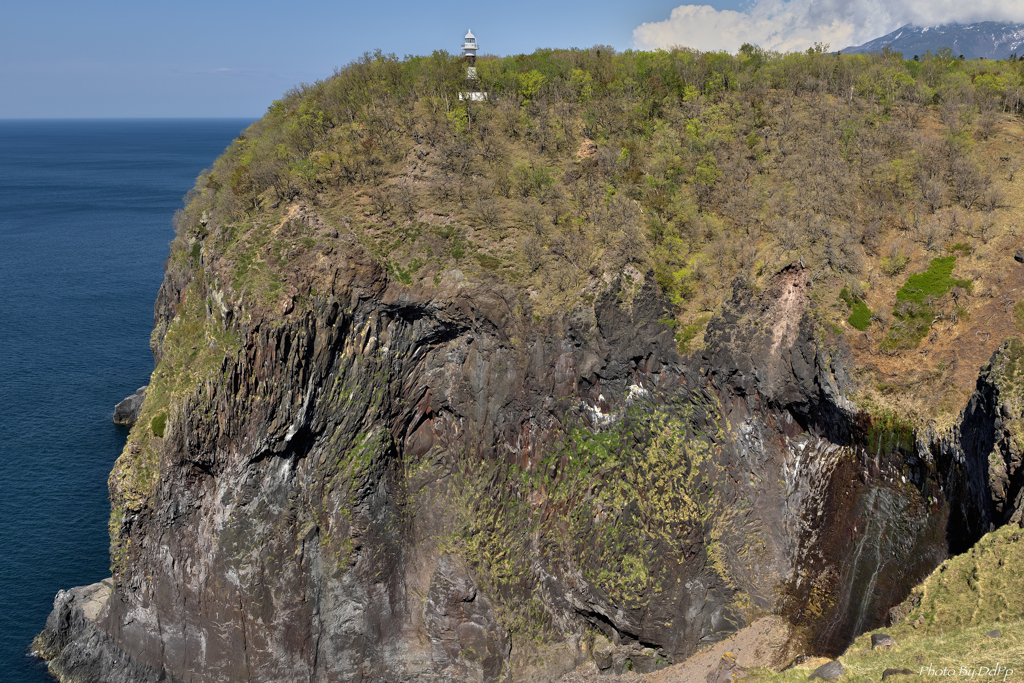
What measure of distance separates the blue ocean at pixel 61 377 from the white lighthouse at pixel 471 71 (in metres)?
43.6

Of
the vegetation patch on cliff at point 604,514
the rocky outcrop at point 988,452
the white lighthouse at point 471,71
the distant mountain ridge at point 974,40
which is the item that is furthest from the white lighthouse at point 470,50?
the distant mountain ridge at point 974,40

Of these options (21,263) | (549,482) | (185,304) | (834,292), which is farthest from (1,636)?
(21,263)

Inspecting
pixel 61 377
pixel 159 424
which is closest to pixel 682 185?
pixel 159 424

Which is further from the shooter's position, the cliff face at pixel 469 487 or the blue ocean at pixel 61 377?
the blue ocean at pixel 61 377

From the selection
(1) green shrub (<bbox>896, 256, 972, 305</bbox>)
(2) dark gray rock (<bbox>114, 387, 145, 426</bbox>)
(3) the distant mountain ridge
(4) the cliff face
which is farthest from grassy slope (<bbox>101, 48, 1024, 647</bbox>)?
(3) the distant mountain ridge

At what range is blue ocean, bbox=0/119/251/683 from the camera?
1615 inches

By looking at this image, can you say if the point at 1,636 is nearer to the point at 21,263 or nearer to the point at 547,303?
the point at 547,303

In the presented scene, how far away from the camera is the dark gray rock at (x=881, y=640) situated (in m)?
22.5

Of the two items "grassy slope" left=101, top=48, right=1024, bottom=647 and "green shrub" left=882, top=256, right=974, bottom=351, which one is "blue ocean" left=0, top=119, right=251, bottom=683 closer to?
"grassy slope" left=101, top=48, right=1024, bottom=647

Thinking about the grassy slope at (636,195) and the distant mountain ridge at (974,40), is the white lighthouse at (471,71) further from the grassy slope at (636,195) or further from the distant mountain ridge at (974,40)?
the distant mountain ridge at (974,40)

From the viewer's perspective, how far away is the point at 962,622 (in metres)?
21.5

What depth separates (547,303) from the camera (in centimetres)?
3650

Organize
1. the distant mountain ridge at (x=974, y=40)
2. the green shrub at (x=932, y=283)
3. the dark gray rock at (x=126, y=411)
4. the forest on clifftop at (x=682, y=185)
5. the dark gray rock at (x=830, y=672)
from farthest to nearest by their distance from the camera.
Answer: the distant mountain ridge at (x=974, y=40) → the dark gray rock at (x=126, y=411) → the forest on clifftop at (x=682, y=185) → the green shrub at (x=932, y=283) → the dark gray rock at (x=830, y=672)

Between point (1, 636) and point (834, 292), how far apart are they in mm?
53646
